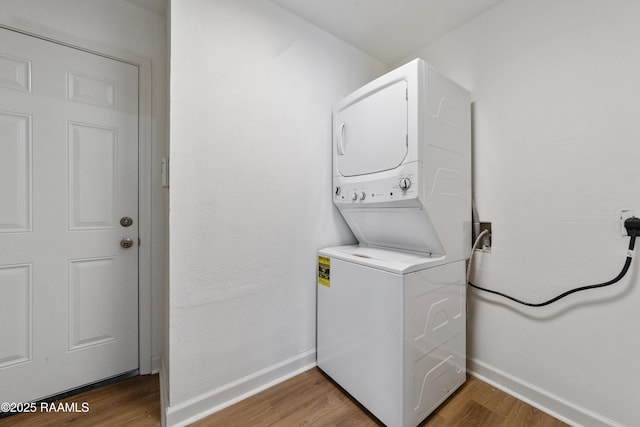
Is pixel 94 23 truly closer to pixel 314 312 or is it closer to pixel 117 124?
pixel 117 124

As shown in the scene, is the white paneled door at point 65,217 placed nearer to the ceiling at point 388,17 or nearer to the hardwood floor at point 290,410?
the hardwood floor at point 290,410

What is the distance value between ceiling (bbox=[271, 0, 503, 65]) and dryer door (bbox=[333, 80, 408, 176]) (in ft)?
1.96

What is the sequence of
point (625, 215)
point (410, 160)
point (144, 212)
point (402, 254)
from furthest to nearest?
1. point (144, 212)
2. point (402, 254)
3. point (410, 160)
4. point (625, 215)

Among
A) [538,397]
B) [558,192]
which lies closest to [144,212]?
[558,192]

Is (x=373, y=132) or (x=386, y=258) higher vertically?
(x=373, y=132)

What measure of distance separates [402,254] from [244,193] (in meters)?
1.01

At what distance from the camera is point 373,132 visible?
4.98ft

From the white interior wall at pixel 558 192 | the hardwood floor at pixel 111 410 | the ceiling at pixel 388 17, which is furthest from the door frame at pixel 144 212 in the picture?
the white interior wall at pixel 558 192

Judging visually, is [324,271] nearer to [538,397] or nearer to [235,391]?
[235,391]

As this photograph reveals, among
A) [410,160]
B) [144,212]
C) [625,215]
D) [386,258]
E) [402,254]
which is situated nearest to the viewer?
[625,215]

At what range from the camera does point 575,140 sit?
1309 millimetres

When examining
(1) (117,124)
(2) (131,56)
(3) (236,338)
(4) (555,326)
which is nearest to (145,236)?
(1) (117,124)

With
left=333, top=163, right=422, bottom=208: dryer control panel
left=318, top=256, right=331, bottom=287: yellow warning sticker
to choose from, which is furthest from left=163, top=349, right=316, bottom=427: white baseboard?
left=333, top=163, right=422, bottom=208: dryer control panel

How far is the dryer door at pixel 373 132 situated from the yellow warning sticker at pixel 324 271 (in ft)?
1.97
